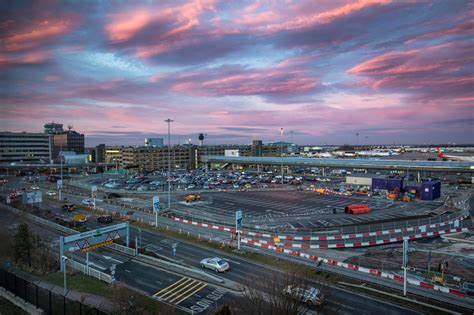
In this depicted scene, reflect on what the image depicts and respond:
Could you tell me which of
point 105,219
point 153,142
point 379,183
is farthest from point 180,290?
point 153,142

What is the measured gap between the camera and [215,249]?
31.0 metres

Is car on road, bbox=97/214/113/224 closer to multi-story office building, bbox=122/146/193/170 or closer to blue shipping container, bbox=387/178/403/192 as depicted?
blue shipping container, bbox=387/178/403/192

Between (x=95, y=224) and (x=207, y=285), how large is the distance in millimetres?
26727

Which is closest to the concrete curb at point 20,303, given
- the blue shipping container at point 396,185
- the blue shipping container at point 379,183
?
the blue shipping container at point 396,185

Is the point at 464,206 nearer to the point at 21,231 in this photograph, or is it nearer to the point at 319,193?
the point at 319,193

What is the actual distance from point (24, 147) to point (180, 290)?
166674 mm

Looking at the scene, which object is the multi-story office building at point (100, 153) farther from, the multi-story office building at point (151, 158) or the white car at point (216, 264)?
the white car at point (216, 264)

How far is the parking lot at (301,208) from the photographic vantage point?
45534 mm

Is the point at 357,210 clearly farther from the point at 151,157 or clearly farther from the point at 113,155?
the point at 113,155

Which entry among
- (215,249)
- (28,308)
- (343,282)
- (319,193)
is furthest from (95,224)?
(319,193)

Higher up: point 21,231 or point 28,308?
point 21,231

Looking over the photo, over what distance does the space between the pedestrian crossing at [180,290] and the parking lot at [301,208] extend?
68.6 ft

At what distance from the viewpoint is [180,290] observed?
A: 73.2ft

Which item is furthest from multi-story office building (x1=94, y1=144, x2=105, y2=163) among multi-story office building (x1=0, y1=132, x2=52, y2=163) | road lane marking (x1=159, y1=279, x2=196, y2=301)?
road lane marking (x1=159, y1=279, x2=196, y2=301)
